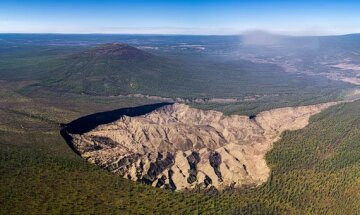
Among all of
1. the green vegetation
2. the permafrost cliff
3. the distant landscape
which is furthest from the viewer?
the permafrost cliff

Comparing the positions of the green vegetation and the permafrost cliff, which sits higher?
the green vegetation

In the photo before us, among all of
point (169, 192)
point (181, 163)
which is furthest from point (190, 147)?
point (169, 192)

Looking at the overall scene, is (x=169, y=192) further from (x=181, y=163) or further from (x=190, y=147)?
(x=190, y=147)

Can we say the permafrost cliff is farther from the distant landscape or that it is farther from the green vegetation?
the green vegetation

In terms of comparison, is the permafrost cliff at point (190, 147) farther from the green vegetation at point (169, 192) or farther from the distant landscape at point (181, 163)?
the green vegetation at point (169, 192)

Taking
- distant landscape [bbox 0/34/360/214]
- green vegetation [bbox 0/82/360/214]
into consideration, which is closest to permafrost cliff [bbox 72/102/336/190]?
distant landscape [bbox 0/34/360/214]

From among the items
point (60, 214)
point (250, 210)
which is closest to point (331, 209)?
point (250, 210)
